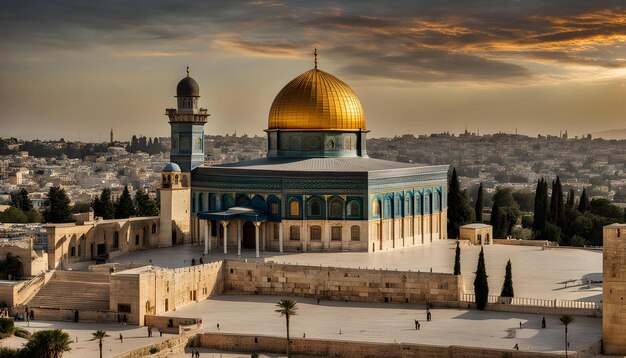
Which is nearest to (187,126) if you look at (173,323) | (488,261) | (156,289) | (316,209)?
(316,209)

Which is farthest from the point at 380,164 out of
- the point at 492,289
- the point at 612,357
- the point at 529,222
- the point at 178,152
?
the point at 529,222

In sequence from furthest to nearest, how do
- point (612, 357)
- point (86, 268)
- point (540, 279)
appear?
point (86, 268)
point (540, 279)
point (612, 357)

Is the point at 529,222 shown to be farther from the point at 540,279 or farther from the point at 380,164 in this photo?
the point at 540,279

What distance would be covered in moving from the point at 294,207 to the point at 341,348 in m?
12.4

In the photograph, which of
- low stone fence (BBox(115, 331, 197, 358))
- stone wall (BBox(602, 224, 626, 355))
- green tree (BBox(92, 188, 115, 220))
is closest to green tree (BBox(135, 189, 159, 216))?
green tree (BBox(92, 188, 115, 220))

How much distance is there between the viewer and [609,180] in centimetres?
15588

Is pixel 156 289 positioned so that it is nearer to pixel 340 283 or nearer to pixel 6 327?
pixel 6 327

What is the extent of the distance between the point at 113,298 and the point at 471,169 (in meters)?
142

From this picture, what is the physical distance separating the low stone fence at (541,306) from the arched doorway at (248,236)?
34.5ft

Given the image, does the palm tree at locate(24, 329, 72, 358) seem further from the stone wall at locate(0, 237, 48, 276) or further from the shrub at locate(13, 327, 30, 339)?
the stone wall at locate(0, 237, 48, 276)

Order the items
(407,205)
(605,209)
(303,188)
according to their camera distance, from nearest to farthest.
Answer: (303,188) → (407,205) → (605,209)

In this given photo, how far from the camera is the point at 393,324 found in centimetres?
3031

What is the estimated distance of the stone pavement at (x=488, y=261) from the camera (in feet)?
110

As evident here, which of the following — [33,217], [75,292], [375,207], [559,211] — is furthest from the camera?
[33,217]
